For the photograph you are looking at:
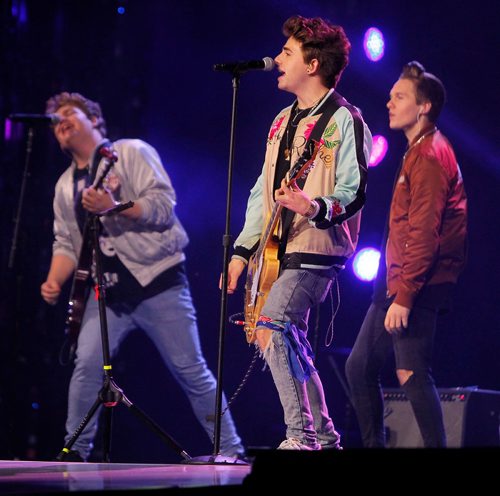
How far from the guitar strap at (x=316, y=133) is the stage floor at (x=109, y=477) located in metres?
1.11

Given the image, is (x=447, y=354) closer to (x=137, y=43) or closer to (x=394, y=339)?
(x=394, y=339)

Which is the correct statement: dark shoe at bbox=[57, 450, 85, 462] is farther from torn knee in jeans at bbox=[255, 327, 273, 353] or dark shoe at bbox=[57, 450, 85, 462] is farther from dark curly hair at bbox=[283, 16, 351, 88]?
dark curly hair at bbox=[283, 16, 351, 88]

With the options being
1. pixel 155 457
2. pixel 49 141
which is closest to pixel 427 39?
pixel 49 141

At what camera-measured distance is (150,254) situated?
6035 millimetres

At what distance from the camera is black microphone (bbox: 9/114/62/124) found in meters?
6.34

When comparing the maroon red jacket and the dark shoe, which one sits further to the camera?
the dark shoe

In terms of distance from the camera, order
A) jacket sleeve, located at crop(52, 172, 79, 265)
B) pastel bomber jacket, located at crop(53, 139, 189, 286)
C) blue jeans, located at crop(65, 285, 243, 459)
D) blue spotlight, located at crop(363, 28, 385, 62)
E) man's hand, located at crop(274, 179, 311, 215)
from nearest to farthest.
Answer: man's hand, located at crop(274, 179, 311, 215) → blue jeans, located at crop(65, 285, 243, 459) → blue spotlight, located at crop(363, 28, 385, 62) → pastel bomber jacket, located at crop(53, 139, 189, 286) → jacket sleeve, located at crop(52, 172, 79, 265)

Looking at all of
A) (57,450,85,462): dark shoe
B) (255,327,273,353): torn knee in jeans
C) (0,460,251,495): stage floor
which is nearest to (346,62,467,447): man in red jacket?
(255,327,273,353): torn knee in jeans

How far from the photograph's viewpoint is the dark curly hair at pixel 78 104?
6516mm

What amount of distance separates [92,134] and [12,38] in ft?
3.93

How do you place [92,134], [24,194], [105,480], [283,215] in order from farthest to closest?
[24,194], [92,134], [283,215], [105,480]

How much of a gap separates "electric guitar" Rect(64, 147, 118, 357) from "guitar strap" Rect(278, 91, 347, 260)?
146 cm

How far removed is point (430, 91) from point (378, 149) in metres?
0.77

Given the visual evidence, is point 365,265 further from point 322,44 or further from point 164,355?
point 322,44
